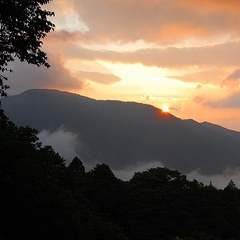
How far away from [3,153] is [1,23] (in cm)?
1281

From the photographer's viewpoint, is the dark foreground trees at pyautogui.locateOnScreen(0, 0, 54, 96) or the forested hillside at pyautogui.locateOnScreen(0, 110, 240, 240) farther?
the forested hillside at pyautogui.locateOnScreen(0, 110, 240, 240)

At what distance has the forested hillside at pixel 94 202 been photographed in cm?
2527

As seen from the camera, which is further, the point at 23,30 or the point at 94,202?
the point at 94,202

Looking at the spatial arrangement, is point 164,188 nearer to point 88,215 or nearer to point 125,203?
point 125,203

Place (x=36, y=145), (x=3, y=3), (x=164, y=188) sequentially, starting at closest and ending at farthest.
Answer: (x=3, y=3), (x=36, y=145), (x=164, y=188)

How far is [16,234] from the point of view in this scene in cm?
2555

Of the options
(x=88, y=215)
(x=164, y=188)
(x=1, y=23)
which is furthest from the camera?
(x=164, y=188)

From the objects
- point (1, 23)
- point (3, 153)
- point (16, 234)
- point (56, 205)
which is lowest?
point (16, 234)

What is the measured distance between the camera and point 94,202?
53.9 metres

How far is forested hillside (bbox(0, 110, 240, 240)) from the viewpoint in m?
25.3

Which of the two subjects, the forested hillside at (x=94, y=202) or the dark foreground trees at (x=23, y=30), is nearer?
the dark foreground trees at (x=23, y=30)

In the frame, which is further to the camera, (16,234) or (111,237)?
(111,237)

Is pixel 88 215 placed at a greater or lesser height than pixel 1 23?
lesser

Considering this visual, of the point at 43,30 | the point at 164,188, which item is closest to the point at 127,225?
the point at 164,188
